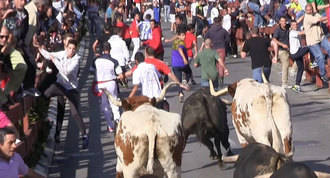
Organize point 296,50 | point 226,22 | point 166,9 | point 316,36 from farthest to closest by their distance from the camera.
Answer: point 166,9
point 226,22
point 296,50
point 316,36

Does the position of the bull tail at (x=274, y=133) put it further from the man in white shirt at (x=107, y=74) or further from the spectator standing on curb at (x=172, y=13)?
the spectator standing on curb at (x=172, y=13)

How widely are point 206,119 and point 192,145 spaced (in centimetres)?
222

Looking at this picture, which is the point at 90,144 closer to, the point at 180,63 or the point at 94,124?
the point at 94,124

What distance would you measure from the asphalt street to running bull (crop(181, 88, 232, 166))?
1.64ft

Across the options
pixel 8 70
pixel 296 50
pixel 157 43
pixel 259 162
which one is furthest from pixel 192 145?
pixel 157 43

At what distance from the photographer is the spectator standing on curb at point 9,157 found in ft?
31.4

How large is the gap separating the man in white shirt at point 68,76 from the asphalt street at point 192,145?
2.41 feet

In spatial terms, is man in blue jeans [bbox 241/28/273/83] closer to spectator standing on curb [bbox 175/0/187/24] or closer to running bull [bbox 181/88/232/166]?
running bull [bbox 181/88/232/166]

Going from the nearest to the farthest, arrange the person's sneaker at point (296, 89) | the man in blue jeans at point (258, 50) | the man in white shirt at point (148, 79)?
the man in white shirt at point (148, 79) → the man in blue jeans at point (258, 50) → the person's sneaker at point (296, 89)

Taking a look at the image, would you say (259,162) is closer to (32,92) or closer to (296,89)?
(32,92)

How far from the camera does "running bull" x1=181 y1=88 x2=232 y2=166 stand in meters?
16.6

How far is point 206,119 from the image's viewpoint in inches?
654

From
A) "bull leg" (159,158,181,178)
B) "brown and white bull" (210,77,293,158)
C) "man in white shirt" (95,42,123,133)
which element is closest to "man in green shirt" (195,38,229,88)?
"man in white shirt" (95,42,123,133)

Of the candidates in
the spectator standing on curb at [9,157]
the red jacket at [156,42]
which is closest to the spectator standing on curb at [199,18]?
the red jacket at [156,42]
